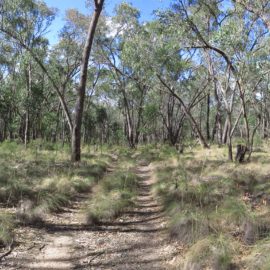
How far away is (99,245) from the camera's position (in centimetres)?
606

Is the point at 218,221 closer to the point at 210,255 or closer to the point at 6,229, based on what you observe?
the point at 210,255

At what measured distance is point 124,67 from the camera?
34.5 meters

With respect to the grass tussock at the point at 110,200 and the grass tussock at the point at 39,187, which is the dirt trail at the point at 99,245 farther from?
the grass tussock at the point at 39,187

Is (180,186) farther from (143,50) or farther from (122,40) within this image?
(122,40)

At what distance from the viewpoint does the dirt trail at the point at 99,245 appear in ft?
17.3

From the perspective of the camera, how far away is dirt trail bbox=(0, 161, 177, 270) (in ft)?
17.3

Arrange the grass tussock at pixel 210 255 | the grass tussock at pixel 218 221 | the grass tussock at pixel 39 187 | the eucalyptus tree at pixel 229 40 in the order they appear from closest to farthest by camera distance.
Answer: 1. the grass tussock at pixel 210 255
2. the grass tussock at pixel 218 221
3. the grass tussock at pixel 39 187
4. the eucalyptus tree at pixel 229 40

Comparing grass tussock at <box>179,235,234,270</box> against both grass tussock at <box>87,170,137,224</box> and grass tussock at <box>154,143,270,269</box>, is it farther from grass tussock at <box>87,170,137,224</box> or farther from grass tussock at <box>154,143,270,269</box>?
grass tussock at <box>87,170,137,224</box>

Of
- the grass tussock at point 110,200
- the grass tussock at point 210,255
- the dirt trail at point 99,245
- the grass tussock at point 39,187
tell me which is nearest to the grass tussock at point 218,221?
the grass tussock at point 210,255

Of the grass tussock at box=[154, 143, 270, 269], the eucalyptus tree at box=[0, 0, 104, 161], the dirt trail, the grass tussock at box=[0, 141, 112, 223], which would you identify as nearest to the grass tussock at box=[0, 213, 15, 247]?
A: the dirt trail

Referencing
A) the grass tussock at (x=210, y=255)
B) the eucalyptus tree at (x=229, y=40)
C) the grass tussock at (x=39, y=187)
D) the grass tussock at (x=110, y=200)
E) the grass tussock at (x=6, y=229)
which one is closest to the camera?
the grass tussock at (x=210, y=255)

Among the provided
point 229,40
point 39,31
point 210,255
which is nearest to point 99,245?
point 210,255

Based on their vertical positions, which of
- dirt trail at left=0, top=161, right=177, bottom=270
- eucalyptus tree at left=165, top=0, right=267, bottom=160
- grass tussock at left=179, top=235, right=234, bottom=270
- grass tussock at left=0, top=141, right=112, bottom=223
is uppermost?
eucalyptus tree at left=165, top=0, right=267, bottom=160

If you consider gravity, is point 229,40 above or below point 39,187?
above
